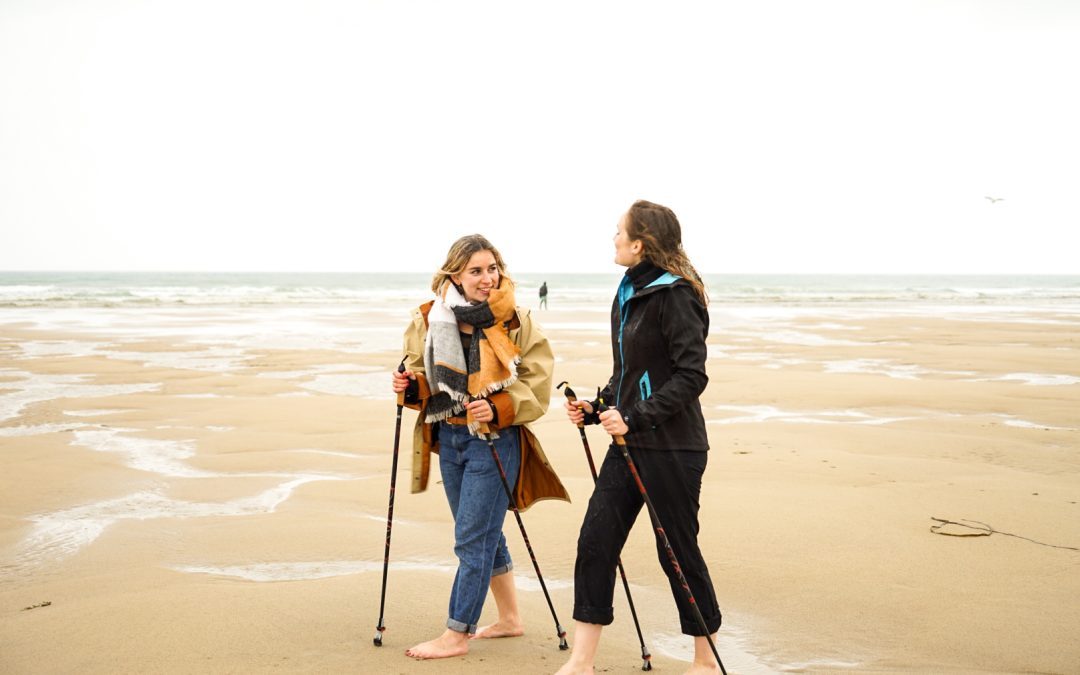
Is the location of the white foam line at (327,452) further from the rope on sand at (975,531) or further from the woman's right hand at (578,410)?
the rope on sand at (975,531)

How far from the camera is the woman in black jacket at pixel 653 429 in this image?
3271 mm

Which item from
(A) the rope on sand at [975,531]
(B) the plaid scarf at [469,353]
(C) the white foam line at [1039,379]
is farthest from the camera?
(C) the white foam line at [1039,379]

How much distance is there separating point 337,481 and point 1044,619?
200 inches

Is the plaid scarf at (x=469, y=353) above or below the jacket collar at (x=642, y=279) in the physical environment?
below

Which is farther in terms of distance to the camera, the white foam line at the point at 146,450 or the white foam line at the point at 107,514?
the white foam line at the point at 146,450

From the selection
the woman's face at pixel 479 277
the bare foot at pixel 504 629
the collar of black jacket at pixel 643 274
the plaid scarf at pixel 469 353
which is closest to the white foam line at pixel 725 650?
the bare foot at pixel 504 629

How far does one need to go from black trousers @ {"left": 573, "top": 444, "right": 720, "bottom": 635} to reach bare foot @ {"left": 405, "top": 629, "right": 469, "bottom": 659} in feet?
1.82

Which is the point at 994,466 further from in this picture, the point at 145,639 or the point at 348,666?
the point at 145,639

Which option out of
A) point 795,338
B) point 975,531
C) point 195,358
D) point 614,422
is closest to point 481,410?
point 614,422

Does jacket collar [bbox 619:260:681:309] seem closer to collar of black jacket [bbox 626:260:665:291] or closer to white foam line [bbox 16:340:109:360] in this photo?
collar of black jacket [bbox 626:260:665:291]

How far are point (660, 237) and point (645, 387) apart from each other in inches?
24.5

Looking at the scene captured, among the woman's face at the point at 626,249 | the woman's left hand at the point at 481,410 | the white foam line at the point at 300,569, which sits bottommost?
the white foam line at the point at 300,569

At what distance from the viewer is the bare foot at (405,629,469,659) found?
357 cm

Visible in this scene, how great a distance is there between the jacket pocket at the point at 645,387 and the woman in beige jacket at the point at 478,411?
428mm
